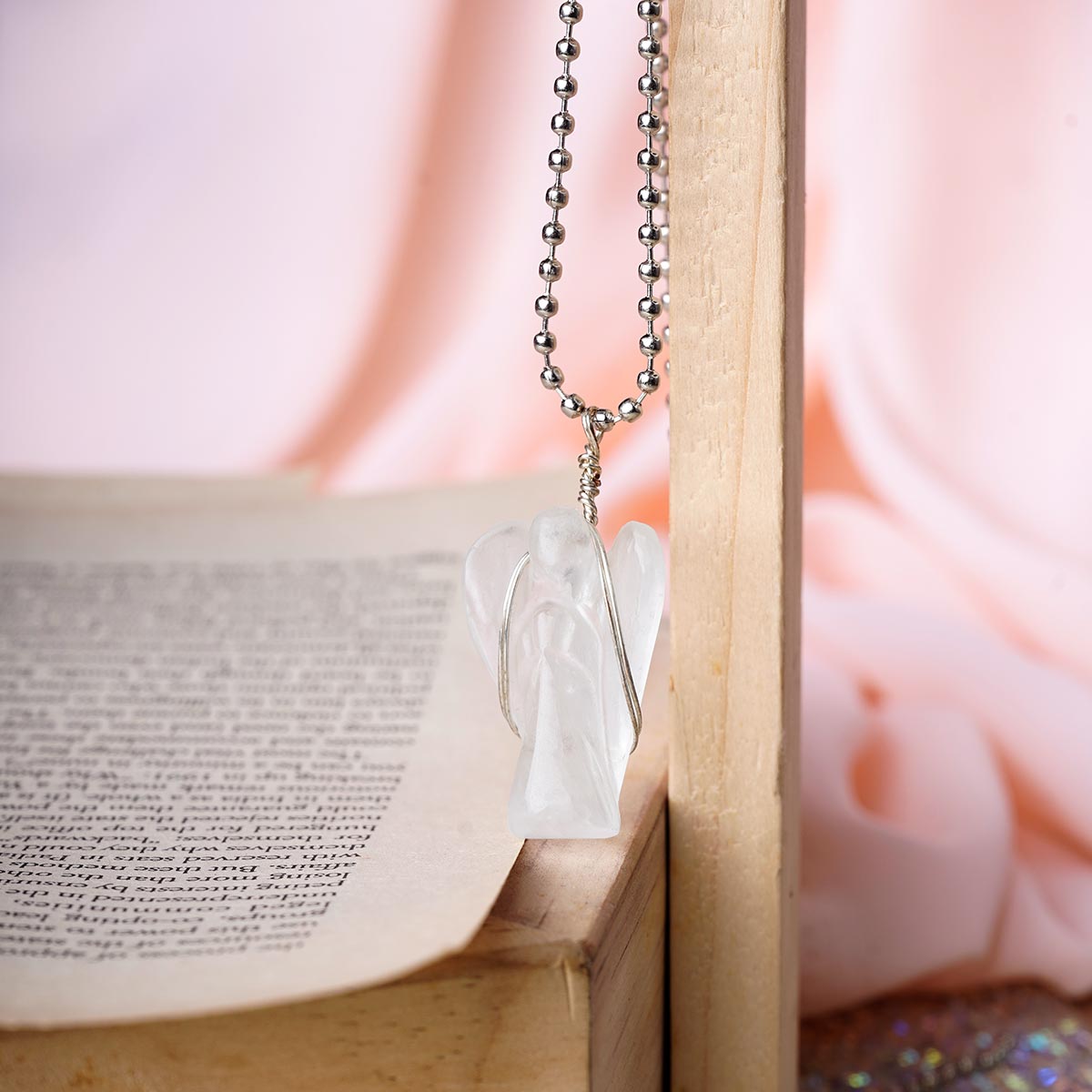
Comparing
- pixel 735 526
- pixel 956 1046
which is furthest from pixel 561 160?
pixel 956 1046

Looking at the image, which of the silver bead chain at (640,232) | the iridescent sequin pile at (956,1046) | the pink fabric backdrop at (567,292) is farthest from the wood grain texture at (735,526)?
the pink fabric backdrop at (567,292)

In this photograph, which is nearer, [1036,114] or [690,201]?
[690,201]

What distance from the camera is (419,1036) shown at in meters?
0.38

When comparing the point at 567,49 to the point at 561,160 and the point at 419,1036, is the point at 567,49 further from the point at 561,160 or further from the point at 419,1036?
the point at 419,1036

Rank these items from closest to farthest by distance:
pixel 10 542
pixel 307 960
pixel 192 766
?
pixel 307 960 → pixel 192 766 → pixel 10 542

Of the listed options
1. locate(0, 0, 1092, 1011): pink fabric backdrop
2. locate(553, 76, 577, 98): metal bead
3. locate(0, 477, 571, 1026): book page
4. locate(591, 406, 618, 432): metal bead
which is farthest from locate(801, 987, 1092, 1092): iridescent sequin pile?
locate(553, 76, 577, 98): metal bead

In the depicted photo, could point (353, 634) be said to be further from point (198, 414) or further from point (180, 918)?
point (198, 414)

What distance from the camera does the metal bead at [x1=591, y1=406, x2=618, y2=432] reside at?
440mm

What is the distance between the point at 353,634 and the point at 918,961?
13.0 inches

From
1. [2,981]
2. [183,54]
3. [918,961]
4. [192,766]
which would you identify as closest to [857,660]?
[918,961]

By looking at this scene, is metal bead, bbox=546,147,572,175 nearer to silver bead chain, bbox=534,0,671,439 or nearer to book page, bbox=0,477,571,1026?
silver bead chain, bbox=534,0,671,439

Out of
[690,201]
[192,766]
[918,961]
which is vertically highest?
[690,201]

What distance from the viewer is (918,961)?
25.5 inches

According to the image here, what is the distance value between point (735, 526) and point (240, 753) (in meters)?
0.25
